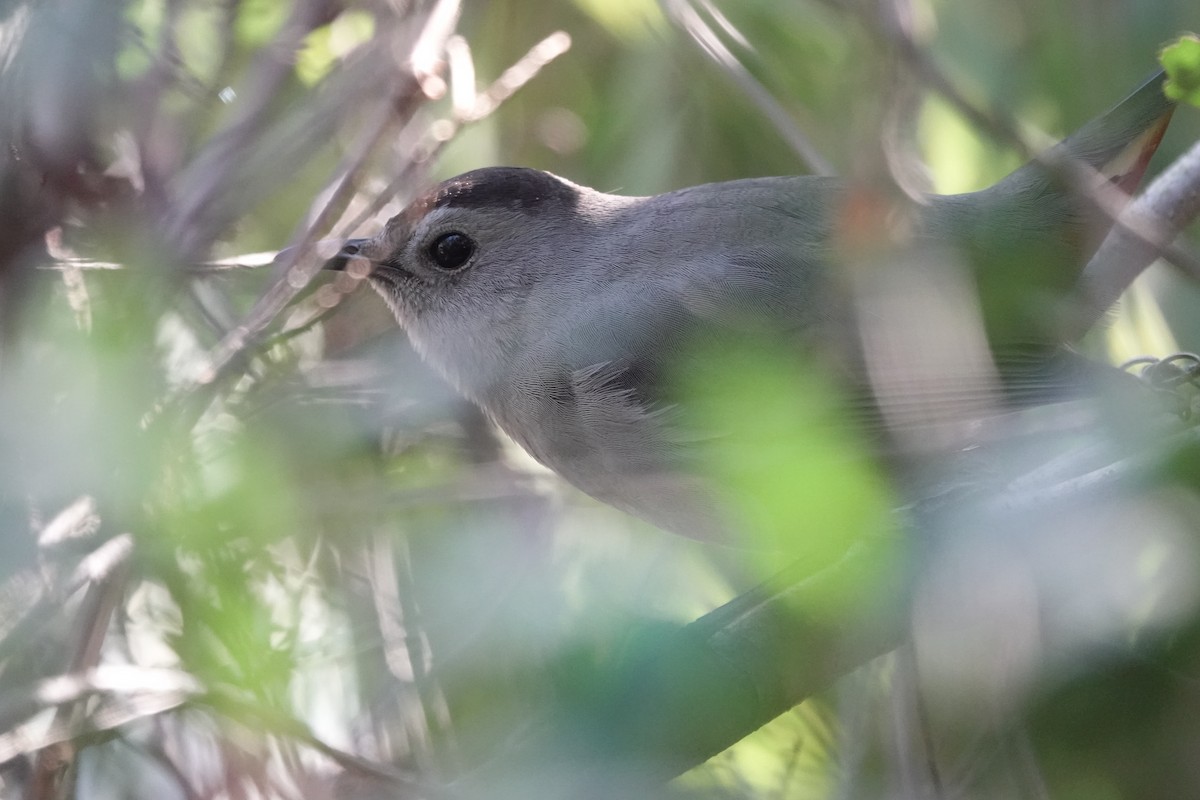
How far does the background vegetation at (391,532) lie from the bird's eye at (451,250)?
17 cm

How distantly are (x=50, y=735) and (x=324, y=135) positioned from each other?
1360mm

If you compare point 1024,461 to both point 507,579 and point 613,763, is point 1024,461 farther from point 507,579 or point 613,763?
point 613,763

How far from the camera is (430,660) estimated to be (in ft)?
9.80

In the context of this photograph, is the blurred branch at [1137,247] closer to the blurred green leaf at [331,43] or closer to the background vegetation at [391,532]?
the background vegetation at [391,532]

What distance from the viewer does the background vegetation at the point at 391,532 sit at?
2051 mm

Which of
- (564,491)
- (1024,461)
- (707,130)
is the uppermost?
(707,130)

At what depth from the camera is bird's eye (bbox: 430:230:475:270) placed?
3230 mm

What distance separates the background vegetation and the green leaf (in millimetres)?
373

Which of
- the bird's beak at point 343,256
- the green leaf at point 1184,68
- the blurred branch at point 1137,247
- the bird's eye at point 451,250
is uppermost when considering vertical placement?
the bird's eye at point 451,250

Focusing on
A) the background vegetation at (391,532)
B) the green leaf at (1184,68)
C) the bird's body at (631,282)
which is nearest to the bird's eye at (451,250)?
the bird's body at (631,282)

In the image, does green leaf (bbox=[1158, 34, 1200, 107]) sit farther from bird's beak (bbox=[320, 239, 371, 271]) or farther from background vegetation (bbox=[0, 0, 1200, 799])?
bird's beak (bbox=[320, 239, 371, 271])

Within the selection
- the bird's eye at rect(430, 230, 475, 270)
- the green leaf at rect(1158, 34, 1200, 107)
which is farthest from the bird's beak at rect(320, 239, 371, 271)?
the green leaf at rect(1158, 34, 1200, 107)

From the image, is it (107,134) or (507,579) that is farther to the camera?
(507,579)

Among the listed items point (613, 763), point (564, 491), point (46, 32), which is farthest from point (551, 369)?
point (613, 763)
